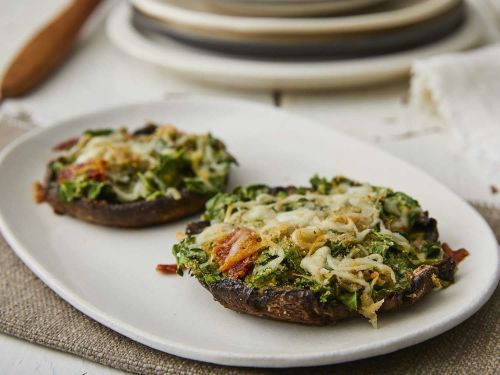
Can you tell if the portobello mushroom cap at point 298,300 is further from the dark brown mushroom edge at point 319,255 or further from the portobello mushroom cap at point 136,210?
the portobello mushroom cap at point 136,210

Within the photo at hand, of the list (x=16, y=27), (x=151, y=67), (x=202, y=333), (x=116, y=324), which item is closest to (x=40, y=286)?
(x=116, y=324)


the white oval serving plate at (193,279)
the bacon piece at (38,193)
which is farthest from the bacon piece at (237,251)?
the bacon piece at (38,193)

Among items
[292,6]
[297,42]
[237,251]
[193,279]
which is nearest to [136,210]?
[193,279]

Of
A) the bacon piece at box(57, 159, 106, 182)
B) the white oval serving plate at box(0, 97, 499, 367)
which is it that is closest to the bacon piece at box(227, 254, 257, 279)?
the white oval serving plate at box(0, 97, 499, 367)

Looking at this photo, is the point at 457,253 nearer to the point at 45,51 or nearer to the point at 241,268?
the point at 241,268

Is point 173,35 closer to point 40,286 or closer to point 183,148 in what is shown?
point 183,148
